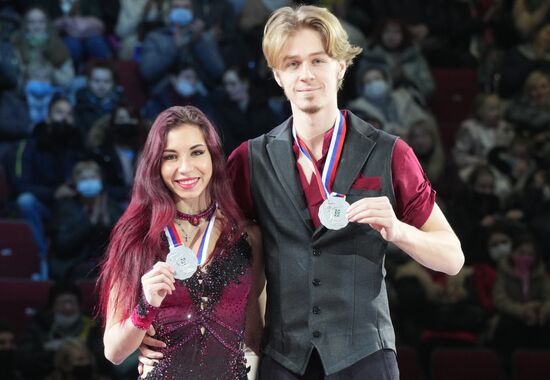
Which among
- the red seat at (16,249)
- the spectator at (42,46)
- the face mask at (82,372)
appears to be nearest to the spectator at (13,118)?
the spectator at (42,46)

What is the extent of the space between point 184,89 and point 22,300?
2371 mm

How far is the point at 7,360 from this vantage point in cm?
698

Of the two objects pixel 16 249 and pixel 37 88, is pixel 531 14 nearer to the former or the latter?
pixel 37 88

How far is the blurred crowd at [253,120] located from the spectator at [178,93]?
0.02 meters

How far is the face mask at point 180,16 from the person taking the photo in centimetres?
935

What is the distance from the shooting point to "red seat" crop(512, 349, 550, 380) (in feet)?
23.4

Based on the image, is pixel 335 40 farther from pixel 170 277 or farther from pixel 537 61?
pixel 537 61

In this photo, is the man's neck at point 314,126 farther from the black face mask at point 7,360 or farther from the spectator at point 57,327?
the black face mask at point 7,360

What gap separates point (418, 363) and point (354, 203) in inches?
150

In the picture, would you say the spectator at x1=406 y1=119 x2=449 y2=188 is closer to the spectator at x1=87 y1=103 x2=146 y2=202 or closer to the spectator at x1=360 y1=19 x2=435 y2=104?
the spectator at x1=360 y1=19 x2=435 y2=104

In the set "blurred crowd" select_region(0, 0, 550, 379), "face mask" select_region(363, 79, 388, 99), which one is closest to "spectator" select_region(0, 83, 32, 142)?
"blurred crowd" select_region(0, 0, 550, 379)

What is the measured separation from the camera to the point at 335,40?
12.3 ft

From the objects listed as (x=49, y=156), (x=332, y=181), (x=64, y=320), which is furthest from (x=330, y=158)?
(x=49, y=156)

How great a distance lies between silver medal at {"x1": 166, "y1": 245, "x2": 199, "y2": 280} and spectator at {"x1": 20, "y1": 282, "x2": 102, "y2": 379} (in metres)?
3.66
